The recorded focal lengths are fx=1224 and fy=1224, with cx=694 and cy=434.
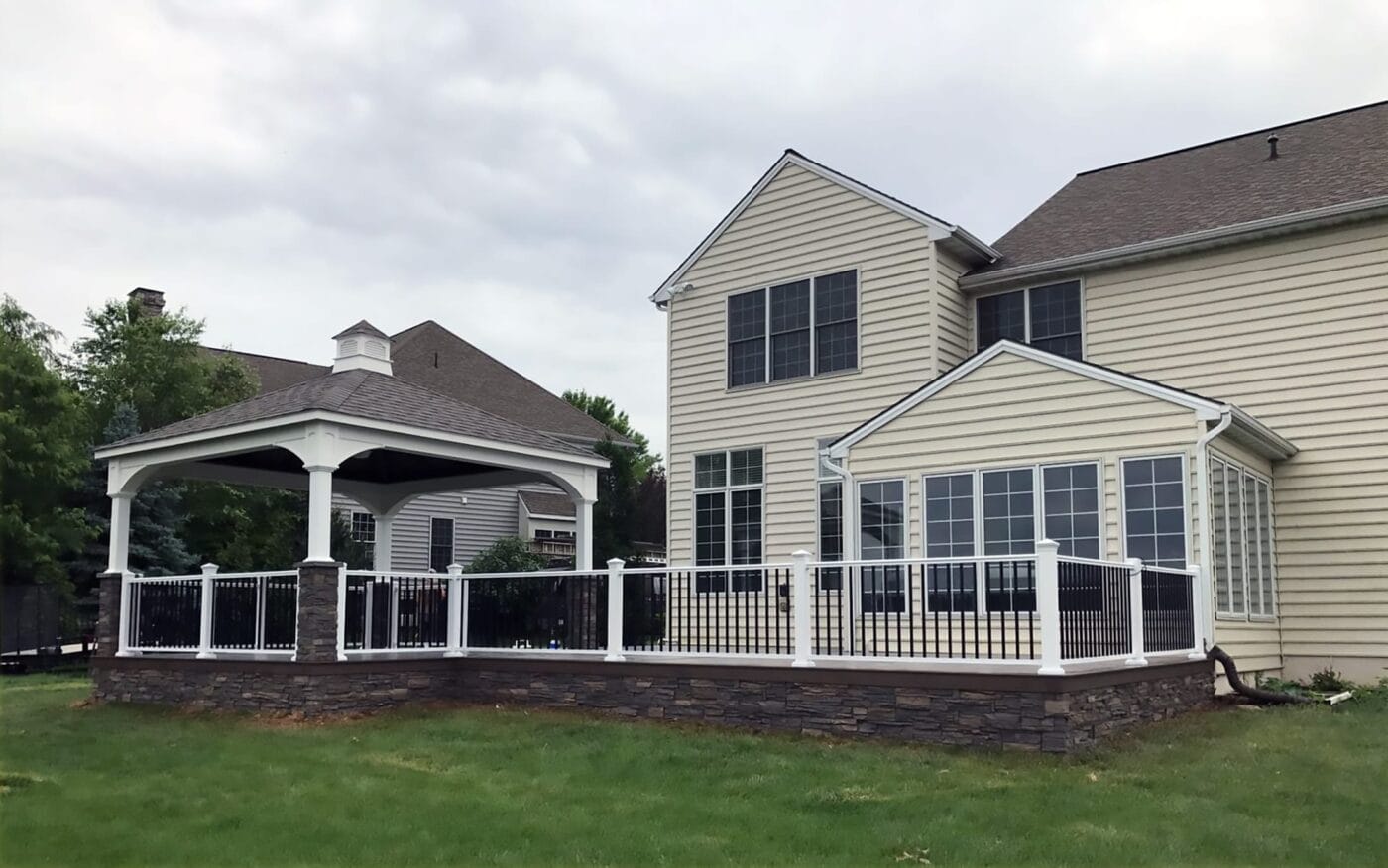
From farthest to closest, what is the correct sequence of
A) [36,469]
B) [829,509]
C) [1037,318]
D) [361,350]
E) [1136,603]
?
[36,469]
[829,509]
[1037,318]
[361,350]
[1136,603]

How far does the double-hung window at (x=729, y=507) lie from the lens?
1750cm

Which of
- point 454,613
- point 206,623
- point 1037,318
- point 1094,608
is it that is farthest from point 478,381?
point 1094,608

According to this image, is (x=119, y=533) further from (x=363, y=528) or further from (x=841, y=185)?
(x=363, y=528)

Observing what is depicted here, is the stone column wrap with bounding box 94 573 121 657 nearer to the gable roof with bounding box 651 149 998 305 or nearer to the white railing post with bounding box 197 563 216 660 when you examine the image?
the white railing post with bounding box 197 563 216 660

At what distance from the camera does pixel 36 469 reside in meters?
24.0

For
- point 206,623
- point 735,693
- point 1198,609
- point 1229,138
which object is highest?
point 1229,138

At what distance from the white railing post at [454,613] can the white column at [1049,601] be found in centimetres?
679

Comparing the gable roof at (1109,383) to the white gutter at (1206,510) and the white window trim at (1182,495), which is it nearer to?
the white gutter at (1206,510)

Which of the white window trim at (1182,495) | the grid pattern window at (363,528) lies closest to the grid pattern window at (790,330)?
the white window trim at (1182,495)

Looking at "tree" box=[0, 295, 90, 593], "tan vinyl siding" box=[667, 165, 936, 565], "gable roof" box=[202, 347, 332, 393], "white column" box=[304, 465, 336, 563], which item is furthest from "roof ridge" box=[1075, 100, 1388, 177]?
"gable roof" box=[202, 347, 332, 393]

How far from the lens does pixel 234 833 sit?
7.26m

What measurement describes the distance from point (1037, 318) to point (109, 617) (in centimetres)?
1246

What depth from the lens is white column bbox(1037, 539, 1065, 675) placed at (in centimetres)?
938

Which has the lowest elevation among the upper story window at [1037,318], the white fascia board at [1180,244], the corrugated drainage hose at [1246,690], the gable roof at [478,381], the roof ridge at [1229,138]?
the corrugated drainage hose at [1246,690]
